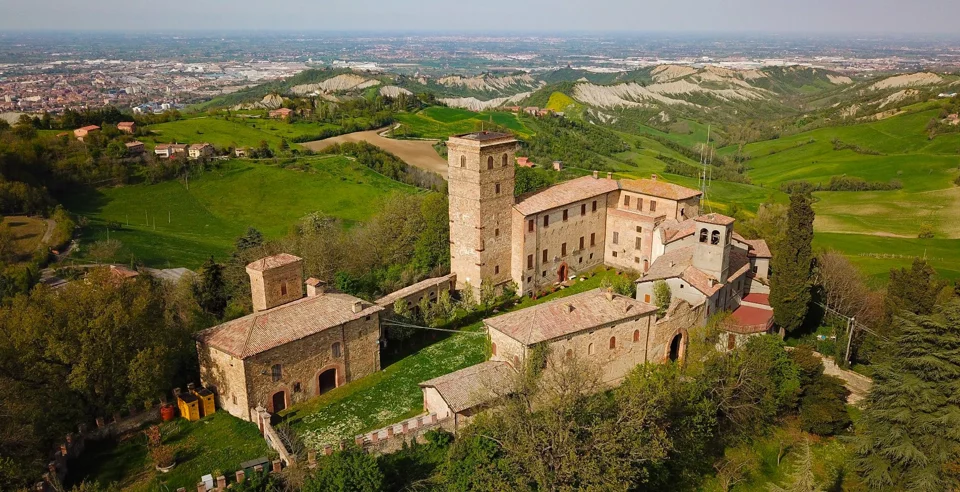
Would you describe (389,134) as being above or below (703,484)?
above

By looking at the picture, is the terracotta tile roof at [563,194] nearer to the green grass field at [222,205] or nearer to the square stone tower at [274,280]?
the square stone tower at [274,280]

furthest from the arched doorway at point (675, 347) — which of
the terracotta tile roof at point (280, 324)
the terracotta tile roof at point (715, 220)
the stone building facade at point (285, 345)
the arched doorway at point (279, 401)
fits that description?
the arched doorway at point (279, 401)

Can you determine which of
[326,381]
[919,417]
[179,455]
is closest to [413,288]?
[326,381]

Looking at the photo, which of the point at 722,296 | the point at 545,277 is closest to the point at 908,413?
the point at 722,296

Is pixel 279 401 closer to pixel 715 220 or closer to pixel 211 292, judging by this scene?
pixel 211 292

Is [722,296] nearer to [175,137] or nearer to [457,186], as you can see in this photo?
[457,186]

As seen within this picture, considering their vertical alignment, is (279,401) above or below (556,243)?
below
